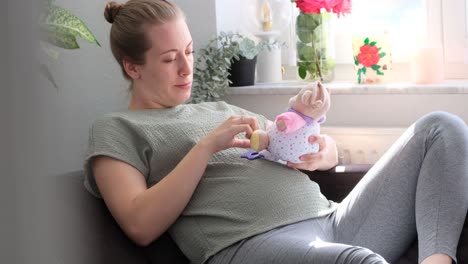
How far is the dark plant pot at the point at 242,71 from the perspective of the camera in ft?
7.91

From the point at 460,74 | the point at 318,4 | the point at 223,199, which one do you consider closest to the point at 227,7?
the point at 318,4

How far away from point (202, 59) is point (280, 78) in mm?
378

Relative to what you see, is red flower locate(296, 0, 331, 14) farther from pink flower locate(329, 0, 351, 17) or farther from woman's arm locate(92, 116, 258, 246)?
woman's arm locate(92, 116, 258, 246)

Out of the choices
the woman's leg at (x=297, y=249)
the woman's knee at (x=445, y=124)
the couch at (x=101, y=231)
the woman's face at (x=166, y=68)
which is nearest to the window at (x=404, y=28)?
the couch at (x=101, y=231)

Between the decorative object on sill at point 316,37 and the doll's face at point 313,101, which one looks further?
the decorative object on sill at point 316,37

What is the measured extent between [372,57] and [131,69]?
3.23 ft

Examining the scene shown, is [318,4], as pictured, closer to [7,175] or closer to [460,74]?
[460,74]

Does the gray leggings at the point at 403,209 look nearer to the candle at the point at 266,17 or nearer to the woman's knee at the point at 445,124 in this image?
the woman's knee at the point at 445,124

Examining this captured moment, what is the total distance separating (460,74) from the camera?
2.37 metres

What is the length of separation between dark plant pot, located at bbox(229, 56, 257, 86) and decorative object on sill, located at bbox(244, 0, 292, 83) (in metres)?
0.07

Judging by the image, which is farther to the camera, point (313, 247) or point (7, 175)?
point (313, 247)

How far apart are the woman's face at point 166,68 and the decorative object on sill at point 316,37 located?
812 mm

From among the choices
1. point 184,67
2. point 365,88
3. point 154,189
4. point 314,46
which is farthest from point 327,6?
point 154,189

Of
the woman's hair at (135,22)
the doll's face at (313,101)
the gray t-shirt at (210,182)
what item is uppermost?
the woman's hair at (135,22)
